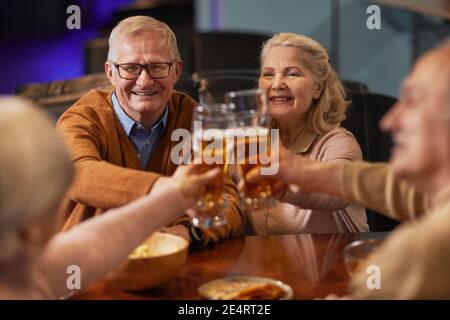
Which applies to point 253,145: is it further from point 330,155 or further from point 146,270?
point 330,155

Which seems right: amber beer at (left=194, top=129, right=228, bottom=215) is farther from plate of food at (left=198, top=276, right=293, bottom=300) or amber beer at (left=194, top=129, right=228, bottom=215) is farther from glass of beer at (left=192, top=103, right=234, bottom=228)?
plate of food at (left=198, top=276, right=293, bottom=300)

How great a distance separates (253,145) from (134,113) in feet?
2.36

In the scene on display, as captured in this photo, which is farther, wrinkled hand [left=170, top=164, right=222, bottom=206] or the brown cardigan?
the brown cardigan

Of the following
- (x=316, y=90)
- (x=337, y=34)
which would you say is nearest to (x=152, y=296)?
(x=316, y=90)

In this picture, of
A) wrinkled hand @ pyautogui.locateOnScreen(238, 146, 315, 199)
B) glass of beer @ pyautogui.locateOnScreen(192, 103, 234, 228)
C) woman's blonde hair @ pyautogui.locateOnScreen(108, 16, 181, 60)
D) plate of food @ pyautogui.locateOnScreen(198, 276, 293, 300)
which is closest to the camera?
plate of food @ pyautogui.locateOnScreen(198, 276, 293, 300)

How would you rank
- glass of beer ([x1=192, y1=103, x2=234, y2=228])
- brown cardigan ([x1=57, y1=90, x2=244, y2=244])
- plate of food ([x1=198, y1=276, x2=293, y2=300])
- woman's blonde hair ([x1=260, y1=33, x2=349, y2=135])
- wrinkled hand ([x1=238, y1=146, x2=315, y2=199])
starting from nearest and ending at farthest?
1. plate of food ([x1=198, y1=276, x2=293, y2=300])
2. glass of beer ([x1=192, y1=103, x2=234, y2=228])
3. wrinkled hand ([x1=238, y1=146, x2=315, y2=199])
4. brown cardigan ([x1=57, y1=90, x2=244, y2=244])
5. woman's blonde hair ([x1=260, y1=33, x2=349, y2=135])

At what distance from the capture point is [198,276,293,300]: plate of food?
4.81ft

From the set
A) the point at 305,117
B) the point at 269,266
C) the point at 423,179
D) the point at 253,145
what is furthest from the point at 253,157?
the point at 305,117

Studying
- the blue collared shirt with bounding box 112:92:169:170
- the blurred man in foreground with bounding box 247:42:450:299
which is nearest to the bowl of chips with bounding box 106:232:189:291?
the blurred man in foreground with bounding box 247:42:450:299

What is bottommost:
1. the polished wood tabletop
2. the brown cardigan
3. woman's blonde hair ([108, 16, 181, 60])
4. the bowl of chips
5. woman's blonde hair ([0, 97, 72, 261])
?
the polished wood tabletop

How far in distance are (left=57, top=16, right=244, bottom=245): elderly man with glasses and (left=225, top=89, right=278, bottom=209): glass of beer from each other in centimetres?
32

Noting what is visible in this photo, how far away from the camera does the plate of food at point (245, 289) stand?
57.7 inches

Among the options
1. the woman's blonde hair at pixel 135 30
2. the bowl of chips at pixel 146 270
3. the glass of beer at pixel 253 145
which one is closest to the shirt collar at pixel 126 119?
the woman's blonde hair at pixel 135 30

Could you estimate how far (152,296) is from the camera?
1524 millimetres
